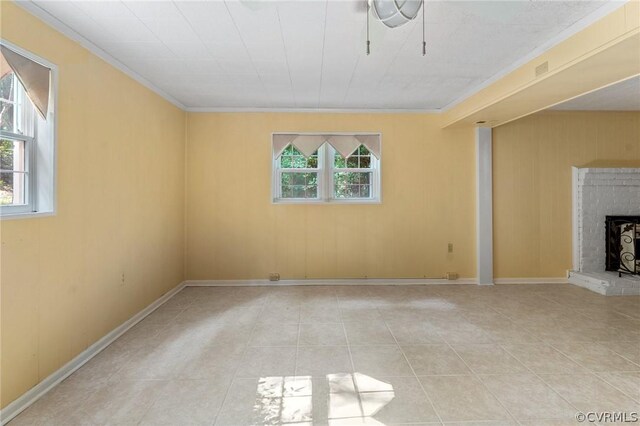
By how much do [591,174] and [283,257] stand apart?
482 centimetres

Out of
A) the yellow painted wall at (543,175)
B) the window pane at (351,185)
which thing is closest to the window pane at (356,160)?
the window pane at (351,185)

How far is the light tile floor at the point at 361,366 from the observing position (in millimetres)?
1941

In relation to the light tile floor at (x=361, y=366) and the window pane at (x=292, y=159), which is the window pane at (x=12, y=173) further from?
the window pane at (x=292, y=159)

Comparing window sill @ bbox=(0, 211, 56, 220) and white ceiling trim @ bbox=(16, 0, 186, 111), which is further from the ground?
white ceiling trim @ bbox=(16, 0, 186, 111)

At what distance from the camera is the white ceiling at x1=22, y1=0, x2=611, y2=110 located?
2178 millimetres

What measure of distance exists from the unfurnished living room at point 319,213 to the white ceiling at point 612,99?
2.6 inches

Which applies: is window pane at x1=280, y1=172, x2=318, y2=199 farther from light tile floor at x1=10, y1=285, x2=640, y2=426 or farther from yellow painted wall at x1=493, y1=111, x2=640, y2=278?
yellow painted wall at x1=493, y1=111, x2=640, y2=278

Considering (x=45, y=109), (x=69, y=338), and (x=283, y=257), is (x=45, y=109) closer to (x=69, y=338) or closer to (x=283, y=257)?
(x=69, y=338)

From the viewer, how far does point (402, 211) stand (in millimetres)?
4820

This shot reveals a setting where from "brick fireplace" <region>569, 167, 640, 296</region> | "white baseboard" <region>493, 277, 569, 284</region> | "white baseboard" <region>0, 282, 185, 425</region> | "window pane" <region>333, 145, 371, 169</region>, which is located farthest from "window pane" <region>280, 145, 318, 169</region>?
"brick fireplace" <region>569, 167, 640, 296</region>

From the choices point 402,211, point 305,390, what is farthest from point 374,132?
point 305,390

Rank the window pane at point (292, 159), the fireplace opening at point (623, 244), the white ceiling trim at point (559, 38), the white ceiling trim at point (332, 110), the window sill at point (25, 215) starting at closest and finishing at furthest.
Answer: the window sill at point (25, 215), the white ceiling trim at point (559, 38), the fireplace opening at point (623, 244), the white ceiling trim at point (332, 110), the window pane at point (292, 159)

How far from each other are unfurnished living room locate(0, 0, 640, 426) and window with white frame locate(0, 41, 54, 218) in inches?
0.5

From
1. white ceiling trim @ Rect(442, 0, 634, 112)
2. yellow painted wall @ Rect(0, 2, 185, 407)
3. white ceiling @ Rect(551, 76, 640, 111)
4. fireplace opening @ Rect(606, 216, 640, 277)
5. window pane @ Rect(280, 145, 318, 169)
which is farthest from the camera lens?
window pane @ Rect(280, 145, 318, 169)
